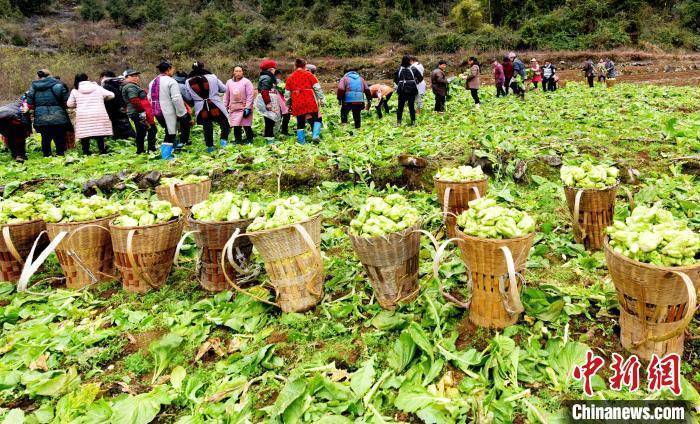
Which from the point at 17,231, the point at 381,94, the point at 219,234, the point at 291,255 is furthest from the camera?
the point at 381,94

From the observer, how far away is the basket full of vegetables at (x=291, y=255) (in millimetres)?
3387

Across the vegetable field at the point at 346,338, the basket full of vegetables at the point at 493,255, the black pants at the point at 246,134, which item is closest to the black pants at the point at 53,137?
the black pants at the point at 246,134

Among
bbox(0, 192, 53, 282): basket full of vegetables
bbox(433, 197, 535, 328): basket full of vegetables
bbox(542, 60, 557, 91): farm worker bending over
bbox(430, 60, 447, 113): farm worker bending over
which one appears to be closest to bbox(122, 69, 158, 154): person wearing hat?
bbox(0, 192, 53, 282): basket full of vegetables

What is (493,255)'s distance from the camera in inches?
114

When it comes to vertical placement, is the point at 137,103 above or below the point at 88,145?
above

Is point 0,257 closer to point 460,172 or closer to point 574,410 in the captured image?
point 460,172

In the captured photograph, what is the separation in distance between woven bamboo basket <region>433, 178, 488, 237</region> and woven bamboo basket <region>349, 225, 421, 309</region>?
900 mm

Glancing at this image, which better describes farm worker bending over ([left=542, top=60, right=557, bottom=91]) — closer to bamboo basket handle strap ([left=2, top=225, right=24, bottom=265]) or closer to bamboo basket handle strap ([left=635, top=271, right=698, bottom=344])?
bamboo basket handle strap ([left=635, top=271, right=698, bottom=344])

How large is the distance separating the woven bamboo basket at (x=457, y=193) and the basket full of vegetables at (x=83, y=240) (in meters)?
3.37

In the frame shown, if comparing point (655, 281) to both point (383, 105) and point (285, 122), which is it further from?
point (383, 105)

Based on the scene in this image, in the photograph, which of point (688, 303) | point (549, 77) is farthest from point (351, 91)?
point (549, 77)

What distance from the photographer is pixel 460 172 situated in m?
4.46

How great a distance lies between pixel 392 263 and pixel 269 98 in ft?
23.1

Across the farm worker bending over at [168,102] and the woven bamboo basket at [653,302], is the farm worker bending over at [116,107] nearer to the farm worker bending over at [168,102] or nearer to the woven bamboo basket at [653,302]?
the farm worker bending over at [168,102]
